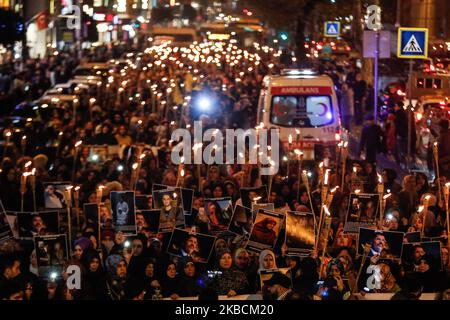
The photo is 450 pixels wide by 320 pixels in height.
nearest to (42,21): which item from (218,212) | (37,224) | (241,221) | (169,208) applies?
(169,208)

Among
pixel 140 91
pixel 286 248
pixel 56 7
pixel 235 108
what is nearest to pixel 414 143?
pixel 235 108

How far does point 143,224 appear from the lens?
33.9 ft

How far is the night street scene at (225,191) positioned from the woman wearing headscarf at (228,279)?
13mm

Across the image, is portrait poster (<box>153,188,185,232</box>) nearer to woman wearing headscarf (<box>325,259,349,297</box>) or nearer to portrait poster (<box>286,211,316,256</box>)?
portrait poster (<box>286,211,316,256</box>)

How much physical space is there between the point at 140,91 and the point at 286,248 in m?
19.7

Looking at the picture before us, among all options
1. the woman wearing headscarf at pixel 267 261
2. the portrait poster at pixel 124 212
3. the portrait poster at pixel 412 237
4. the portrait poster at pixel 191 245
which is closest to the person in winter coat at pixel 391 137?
the portrait poster at pixel 124 212

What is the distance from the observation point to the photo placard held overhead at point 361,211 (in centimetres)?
1030

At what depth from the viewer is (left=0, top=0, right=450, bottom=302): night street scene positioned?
8.70 m

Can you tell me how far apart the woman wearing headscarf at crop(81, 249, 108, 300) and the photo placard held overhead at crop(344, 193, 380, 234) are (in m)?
2.61

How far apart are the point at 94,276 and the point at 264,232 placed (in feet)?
5.41

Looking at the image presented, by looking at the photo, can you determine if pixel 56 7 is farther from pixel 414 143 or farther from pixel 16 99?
pixel 414 143

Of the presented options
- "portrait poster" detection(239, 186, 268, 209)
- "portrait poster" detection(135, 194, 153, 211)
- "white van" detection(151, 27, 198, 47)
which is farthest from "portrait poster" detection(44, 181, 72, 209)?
"white van" detection(151, 27, 198, 47)

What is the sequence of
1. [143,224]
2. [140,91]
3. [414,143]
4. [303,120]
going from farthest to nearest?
1. [140,91]
2. [414,143]
3. [303,120]
4. [143,224]

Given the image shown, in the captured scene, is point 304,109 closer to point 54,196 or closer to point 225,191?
point 225,191
